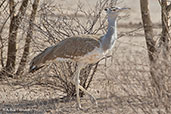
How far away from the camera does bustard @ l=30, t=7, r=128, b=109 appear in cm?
572

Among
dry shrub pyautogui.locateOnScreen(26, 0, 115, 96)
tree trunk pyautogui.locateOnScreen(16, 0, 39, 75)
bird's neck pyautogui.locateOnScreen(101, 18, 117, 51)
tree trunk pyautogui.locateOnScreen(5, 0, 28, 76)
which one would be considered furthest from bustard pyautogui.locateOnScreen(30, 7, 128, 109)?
tree trunk pyautogui.locateOnScreen(5, 0, 28, 76)

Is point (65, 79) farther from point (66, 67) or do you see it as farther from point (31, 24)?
point (31, 24)

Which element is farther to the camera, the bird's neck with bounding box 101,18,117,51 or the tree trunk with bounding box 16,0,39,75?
the tree trunk with bounding box 16,0,39,75

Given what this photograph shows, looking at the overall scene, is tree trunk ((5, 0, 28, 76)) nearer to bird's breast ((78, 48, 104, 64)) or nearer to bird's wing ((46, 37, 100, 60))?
bird's wing ((46, 37, 100, 60))

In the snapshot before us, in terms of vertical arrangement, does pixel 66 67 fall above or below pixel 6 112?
above

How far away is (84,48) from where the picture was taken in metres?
5.79

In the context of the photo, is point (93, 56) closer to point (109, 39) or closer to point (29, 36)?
point (109, 39)

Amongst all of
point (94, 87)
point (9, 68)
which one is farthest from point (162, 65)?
point (9, 68)

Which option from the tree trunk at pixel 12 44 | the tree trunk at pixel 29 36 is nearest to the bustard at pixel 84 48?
the tree trunk at pixel 29 36

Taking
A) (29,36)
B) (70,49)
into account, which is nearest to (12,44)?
(29,36)

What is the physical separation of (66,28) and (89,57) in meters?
0.79

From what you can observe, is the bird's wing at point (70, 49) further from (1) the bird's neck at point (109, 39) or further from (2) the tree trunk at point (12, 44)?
(2) the tree trunk at point (12, 44)

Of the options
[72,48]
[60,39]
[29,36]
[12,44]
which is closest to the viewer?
[72,48]

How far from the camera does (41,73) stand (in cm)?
670
